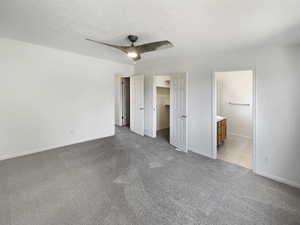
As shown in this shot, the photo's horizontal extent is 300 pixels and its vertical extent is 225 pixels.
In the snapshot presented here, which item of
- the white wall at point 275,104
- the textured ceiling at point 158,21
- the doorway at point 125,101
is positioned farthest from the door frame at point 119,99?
the white wall at point 275,104

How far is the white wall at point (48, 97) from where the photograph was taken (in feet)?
10.3

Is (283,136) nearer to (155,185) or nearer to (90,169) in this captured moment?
(155,185)

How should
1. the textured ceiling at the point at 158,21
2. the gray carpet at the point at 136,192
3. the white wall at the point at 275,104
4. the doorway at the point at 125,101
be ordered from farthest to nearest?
1. the doorway at the point at 125,101
2. the white wall at the point at 275,104
3. the gray carpet at the point at 136,192
4. the textured ceiling at the point at 158,21

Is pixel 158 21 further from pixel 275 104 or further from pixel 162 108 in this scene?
pixel 162 108

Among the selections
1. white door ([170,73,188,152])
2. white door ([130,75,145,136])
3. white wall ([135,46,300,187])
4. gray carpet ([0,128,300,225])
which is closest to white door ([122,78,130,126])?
white door ([130,75,145,136])

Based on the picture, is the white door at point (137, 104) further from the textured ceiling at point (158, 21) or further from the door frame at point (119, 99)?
the textured ceiling at point (158, 21)

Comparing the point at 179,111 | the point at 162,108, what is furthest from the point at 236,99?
the point at 162,108

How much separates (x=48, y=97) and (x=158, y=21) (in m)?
3.30

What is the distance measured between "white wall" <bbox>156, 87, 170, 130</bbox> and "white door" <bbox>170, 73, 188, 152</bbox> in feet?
5.97

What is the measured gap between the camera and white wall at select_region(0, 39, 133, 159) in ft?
10.3

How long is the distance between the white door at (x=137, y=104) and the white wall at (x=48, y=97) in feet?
2.98

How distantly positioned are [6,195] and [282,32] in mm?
4716

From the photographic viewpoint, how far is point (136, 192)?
2.21m

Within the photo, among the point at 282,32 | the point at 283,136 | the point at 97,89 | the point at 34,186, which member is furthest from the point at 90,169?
the point at 282,32
